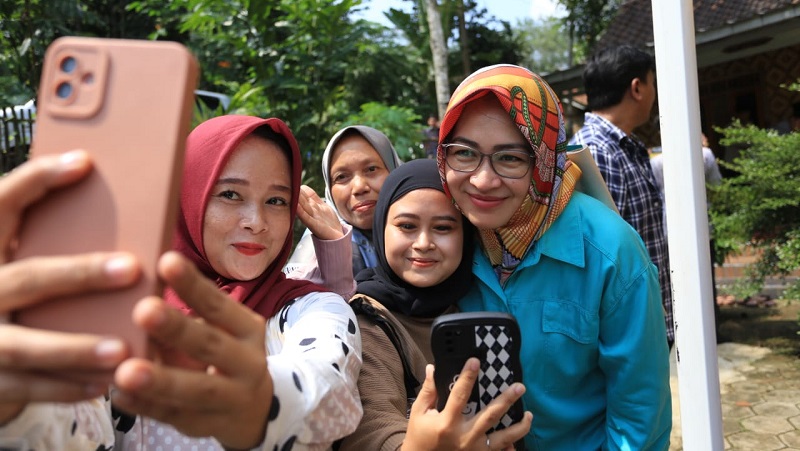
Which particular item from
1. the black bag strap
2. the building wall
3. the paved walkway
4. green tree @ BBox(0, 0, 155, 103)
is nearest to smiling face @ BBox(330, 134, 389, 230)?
the black bag strap

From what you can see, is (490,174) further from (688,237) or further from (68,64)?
(68,64)

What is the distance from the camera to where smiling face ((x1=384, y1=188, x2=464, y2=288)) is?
5.63ft

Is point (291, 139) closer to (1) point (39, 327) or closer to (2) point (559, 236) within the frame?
(2) point (559, 236)

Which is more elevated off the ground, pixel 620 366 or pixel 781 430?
pixel 620 366

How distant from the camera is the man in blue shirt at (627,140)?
3160 mm

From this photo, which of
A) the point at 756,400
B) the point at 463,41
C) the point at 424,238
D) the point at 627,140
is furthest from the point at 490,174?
the point at 463,41

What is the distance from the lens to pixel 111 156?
0.73 metres

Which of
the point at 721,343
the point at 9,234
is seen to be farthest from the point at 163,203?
the point at 721,343

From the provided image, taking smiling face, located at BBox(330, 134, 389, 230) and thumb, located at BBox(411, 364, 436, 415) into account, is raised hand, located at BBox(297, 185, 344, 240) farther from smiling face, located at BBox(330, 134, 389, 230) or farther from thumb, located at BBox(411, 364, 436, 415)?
smiling face, located at BBox(330, 134, 389, 230)

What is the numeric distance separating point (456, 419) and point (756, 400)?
4.36m

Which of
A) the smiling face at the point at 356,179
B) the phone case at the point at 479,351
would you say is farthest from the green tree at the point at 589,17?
the phone case at the point at 479,351

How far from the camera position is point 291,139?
149 centimetres

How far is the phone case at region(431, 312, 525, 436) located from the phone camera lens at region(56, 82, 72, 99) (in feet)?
2.31

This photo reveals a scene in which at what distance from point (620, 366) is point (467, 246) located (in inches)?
19.9
